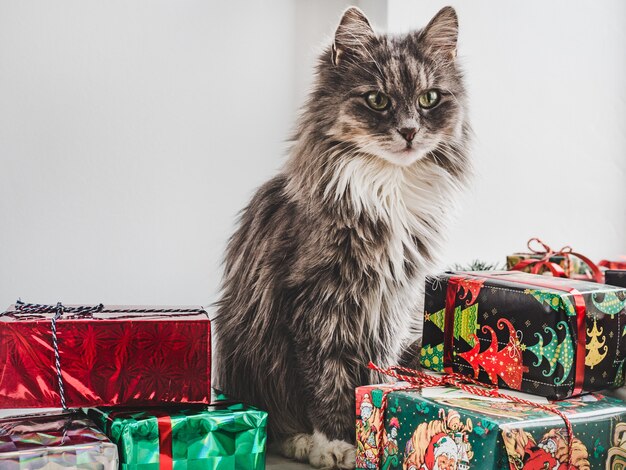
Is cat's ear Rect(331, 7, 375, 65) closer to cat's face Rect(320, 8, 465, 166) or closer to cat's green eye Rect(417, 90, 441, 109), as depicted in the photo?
cat's face Rect(320, 8, 465, 166)

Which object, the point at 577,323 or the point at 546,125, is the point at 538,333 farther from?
the point at 546,125

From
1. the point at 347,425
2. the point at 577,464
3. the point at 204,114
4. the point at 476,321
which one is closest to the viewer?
the point at 577,464

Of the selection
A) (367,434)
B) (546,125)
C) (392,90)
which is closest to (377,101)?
(392,90)

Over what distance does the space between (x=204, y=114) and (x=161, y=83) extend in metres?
0.11

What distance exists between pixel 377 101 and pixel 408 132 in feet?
0.28

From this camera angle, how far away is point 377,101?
4.28 ft

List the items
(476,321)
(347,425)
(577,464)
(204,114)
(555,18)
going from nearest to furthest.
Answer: (577,464) < (476,321) < (347,425) < (204,114) < (555,18)

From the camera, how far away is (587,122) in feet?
6.56

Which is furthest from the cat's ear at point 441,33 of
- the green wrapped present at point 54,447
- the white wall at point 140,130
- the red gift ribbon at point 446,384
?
the green wrapped present at point 54,447

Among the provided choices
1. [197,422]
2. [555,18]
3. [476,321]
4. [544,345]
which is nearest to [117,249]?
[197,422]

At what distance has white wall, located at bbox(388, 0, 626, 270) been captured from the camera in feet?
6.07

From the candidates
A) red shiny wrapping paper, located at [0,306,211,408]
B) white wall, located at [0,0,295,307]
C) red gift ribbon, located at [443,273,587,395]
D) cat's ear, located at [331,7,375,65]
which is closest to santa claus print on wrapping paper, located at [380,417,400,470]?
red gift ribbon, located at [443,273,587,395]

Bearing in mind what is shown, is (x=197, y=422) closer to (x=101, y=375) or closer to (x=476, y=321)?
(x=101, y=375)

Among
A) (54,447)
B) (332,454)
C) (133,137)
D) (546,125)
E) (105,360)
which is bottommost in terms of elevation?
(332,454)
